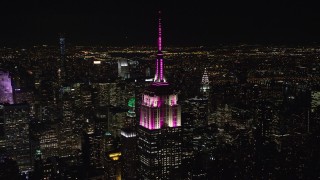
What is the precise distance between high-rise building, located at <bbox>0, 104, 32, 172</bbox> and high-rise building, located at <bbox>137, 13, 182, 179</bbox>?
7204 millimetres

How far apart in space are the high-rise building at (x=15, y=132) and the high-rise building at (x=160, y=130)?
7204 mm

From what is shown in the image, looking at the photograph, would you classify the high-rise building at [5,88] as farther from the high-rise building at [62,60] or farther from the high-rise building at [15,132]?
the high-rise building at [62,60]

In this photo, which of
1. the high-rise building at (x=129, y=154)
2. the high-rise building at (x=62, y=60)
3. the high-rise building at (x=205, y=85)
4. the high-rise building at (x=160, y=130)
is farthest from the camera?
the high-rise building at (x=205, y=85)

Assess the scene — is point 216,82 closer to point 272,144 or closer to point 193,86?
point 193,86

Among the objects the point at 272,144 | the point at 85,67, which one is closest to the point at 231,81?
the point at 272,144

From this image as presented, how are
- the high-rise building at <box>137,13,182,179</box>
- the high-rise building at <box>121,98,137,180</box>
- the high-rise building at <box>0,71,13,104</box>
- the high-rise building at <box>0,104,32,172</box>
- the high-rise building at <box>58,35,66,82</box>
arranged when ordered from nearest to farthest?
the high-rise building at <box>137,13,182,179</box> < the high-rise building at <box>121,98,137,180</box> < the high-rise building at <box>0,104,32,172</box> < the high-rise building at <box>58,35,66,82</box> < the high-rise building at <box>0,71,13,104</box>

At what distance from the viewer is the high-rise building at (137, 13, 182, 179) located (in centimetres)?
1242

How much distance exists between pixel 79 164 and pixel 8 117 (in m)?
4.72

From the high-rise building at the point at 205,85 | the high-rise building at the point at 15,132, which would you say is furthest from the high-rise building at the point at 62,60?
the high-rise building at the point at 205,85

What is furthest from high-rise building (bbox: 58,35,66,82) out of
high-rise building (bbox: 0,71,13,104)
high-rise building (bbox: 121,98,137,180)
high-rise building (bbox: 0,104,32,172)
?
high-rise building (bbox: 121,98,137,180)

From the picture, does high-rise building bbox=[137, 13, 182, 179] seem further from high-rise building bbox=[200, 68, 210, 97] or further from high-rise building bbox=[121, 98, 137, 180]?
high-rise building bbox=[200, 68, 210, 97]

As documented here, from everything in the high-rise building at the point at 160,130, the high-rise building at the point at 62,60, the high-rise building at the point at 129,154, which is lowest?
the high-rise building at the point at 129,154

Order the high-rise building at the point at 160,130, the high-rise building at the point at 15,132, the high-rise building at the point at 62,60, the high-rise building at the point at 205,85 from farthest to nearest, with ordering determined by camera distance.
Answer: the high-rise building at the point at 205,85, the high-rise building at the point at 62,60, the high-rise building at the point at 15,132, the high-rise building at the point at 160,130

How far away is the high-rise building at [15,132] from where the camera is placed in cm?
1781
